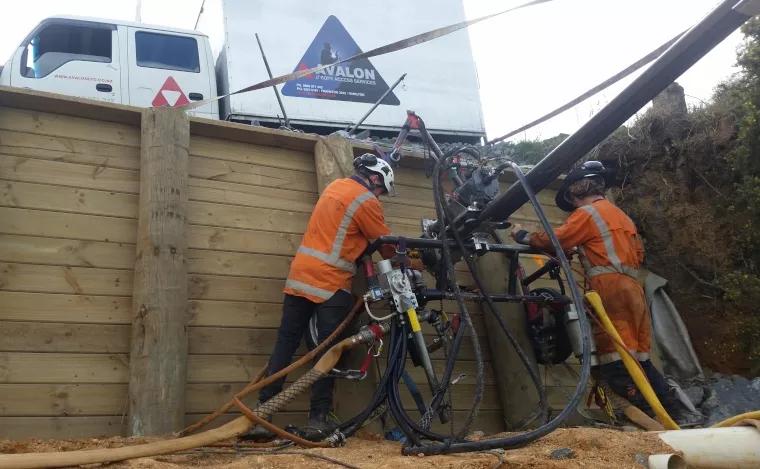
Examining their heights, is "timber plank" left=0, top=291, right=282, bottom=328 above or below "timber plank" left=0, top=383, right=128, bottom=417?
above

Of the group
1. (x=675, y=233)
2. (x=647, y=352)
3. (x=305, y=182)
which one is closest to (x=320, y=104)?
(x=305, y=182)

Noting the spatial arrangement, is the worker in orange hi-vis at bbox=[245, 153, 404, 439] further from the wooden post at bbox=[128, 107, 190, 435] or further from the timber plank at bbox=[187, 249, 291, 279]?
the wooden post at bbox=[128, 107, 190, 435]

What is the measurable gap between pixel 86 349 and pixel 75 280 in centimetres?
42

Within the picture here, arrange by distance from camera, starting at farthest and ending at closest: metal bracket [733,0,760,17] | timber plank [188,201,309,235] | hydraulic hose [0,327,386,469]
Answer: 1. timber plank [188,201,309,235]
2. metal bracket [733,0,760,17]
3. hydraulic hose [0,327,386,469]

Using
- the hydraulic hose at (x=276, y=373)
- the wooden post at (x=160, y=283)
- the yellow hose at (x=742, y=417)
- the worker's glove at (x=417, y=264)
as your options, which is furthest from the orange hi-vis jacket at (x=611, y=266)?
the wooden post at (x=160, y=283)

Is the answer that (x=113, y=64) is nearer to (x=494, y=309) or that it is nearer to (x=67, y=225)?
(x=67, y=225)

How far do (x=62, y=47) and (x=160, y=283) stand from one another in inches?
186

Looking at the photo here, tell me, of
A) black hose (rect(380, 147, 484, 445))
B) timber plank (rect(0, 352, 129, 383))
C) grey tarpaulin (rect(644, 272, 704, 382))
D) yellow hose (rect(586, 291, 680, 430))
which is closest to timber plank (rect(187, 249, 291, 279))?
timber plank (rect(0, 352, 129, 383))

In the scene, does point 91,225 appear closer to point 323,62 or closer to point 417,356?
point 417,356

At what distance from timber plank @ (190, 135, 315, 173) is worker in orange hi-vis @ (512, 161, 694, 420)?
1669 millimetres

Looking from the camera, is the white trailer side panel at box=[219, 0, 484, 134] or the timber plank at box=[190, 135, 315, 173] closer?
the timber plank at box=[190, 135, 315, 173]

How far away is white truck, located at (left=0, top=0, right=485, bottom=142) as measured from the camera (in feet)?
23.3

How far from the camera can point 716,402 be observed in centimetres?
501

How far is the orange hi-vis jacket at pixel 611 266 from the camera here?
4266 millimetres
